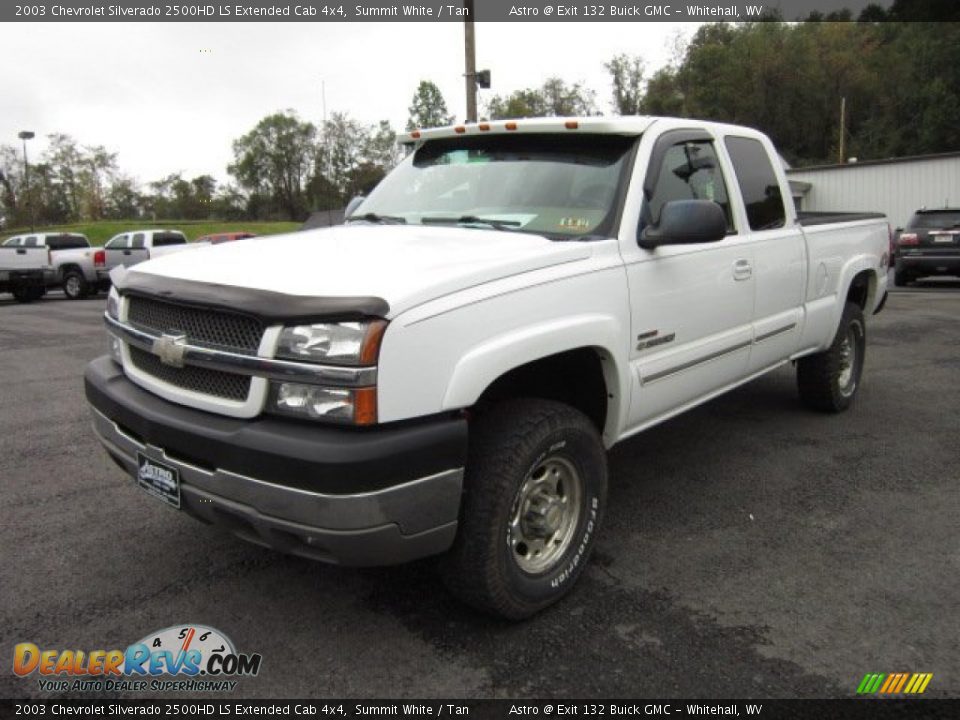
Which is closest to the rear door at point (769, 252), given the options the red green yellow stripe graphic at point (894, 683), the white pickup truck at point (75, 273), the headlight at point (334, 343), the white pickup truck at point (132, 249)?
the red green yellow stripe graphic at point (894, 683)

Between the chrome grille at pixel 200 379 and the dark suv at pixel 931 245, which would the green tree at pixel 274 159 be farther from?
the chrome grille at pixel 200 379

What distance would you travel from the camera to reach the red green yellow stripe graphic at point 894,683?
250 cm

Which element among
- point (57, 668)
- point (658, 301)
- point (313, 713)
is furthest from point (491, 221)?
point (57, 668)

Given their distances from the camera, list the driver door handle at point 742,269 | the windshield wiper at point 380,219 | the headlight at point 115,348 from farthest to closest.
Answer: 1. the driver door handle at point 742,269
2. the windshield wiper at point 380,219
3. the headlight at point 115,348

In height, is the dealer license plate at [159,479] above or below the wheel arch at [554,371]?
below

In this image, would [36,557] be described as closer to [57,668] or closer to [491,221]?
[57,668]

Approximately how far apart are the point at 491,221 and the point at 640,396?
103 centimetres

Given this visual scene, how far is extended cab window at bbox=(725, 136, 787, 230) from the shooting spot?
14.5 feet

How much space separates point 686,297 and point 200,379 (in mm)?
2200

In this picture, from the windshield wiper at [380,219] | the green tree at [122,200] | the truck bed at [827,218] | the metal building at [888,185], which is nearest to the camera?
the windshield wiper at [380,219]

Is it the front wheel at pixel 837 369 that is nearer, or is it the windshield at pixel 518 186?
the windshield at pixel 518 186

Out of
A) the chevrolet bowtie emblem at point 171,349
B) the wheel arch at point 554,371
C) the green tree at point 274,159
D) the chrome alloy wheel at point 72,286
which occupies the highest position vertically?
the green tree at point 274,159

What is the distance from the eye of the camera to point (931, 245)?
15242mm

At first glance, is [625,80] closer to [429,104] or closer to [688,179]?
[429,104]
